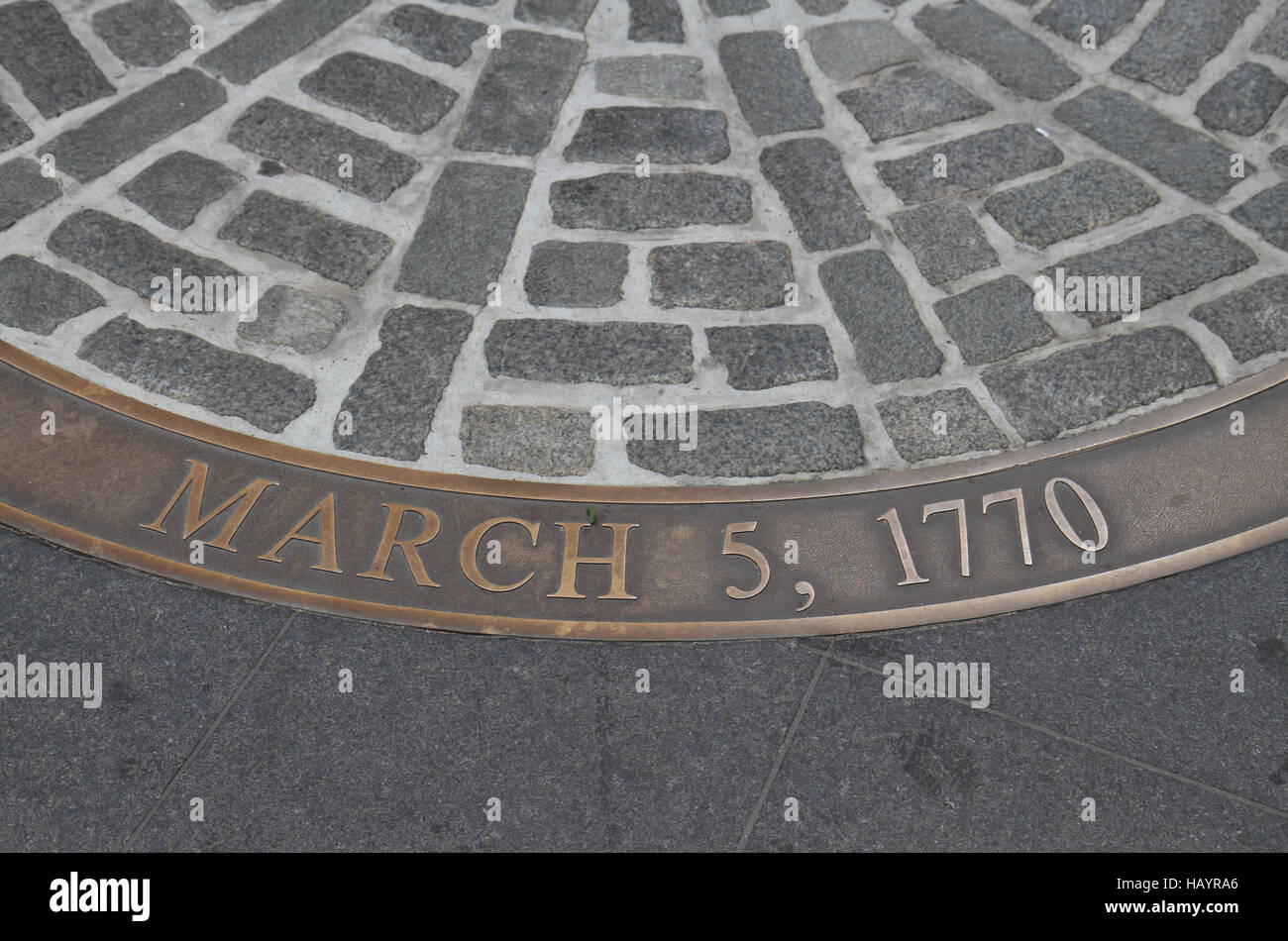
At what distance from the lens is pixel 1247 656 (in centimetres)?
293

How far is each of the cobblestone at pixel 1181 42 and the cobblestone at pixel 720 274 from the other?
164cm

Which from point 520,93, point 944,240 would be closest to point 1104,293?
point 944,240

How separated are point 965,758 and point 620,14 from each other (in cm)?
327

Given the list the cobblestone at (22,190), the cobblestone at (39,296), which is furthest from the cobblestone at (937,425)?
the cobblestone at (22,190)

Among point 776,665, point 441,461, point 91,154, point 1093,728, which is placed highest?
point 91,154

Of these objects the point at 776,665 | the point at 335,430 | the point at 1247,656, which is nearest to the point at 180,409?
the point at 335,430

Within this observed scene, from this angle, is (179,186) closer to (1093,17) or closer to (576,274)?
(576,274)

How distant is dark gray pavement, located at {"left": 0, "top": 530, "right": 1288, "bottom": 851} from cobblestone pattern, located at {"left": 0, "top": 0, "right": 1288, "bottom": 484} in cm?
62

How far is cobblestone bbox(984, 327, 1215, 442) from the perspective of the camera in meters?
3.44

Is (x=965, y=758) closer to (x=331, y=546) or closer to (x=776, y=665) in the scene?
(x=776, y=665)

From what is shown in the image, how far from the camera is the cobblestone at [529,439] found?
11.1 ft

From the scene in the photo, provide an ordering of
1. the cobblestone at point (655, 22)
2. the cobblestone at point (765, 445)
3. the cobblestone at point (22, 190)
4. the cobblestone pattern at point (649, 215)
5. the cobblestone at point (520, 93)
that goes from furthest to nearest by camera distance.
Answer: the cobblestone at point (655, 22) < the cobblestone at point (520, 93) < the cobblestone at point (22, 190) < the cobblestone pattern at point (649, 215) < the cobblestone at point (765, 445)

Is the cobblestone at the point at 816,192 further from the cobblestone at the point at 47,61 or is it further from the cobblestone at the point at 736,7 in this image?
the cobblestone at the point at 47,61

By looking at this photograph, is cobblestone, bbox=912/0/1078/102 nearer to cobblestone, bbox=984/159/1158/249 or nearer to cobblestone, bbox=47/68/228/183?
cobblestone, bbox=984/159/1158/249
